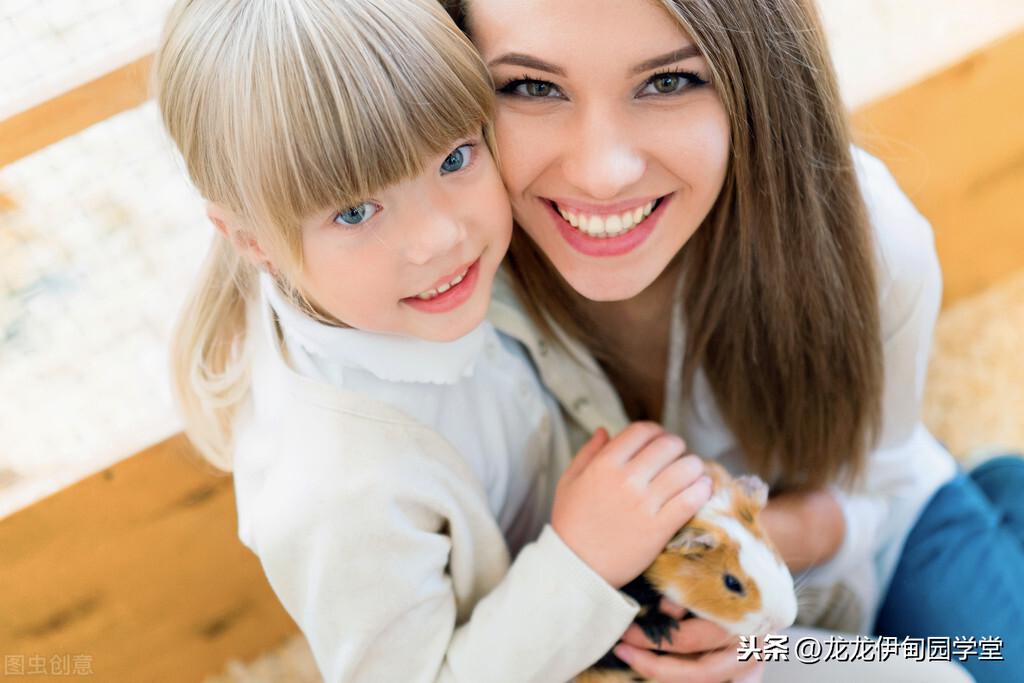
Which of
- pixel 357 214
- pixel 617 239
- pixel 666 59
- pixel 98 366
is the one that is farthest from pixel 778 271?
pixel 98 366

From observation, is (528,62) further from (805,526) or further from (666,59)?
(805,526)

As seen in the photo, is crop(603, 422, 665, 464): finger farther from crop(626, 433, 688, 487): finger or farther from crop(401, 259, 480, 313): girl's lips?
crop(401, 259, 480, 313): girl's lips

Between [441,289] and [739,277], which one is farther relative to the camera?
[739,277]

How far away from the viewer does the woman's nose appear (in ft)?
2.66

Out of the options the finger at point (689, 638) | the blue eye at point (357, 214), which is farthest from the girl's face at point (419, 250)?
the finger at point (689, 638)

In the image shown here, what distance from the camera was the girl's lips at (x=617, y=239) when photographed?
92 cm

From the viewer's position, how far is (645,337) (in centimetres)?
120

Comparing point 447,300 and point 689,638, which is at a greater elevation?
point 447,300

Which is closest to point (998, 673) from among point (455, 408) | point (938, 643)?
point (938, 643)

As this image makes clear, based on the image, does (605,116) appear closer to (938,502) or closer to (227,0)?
(227,0)

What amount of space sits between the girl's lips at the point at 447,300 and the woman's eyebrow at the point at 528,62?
0.59 feet

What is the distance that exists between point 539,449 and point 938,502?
58 cm

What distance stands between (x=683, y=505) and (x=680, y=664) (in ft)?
0.55

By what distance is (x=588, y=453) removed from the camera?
1.04 meters
